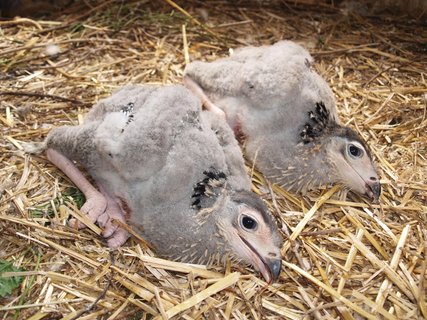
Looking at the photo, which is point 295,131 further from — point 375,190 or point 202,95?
point 202,95

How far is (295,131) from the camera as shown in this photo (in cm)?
378

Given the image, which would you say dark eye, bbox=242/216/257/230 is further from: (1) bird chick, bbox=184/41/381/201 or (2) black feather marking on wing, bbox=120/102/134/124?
(2) black feather marking on wing, bbox=120/102/134/124

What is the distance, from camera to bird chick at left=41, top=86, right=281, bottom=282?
10.2 ft

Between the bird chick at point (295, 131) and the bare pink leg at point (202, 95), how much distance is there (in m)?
0.16

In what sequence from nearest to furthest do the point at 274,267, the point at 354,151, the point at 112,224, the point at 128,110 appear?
the point at 274,267 < the point at 112,224 < the point at 128,110 < the point at 354,151

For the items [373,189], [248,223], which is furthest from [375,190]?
[248,223]

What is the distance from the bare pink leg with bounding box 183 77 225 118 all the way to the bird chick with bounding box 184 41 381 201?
158 mm

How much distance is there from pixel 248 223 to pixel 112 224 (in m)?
0.88

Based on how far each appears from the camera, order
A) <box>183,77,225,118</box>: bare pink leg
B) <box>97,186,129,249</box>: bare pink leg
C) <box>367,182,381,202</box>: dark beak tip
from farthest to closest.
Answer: <box>183,77,225,118</box>: bare pink leg → <box>367,182,381,202</box>: dark beak tip → <box>97,186,129,249</box>: bare pink leg

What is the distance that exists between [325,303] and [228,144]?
1187 millimetres

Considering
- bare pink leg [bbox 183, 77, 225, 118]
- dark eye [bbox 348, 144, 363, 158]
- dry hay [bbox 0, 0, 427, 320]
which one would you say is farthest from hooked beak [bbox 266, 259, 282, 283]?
bare pink leg [bbox 183, 77, 225, 118]

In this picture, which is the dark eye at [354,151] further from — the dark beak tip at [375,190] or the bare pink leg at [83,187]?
the bare pink leg at [83,187]

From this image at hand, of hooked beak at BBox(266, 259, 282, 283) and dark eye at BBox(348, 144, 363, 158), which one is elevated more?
dark eye at BBox(348, 144, 363, 158)

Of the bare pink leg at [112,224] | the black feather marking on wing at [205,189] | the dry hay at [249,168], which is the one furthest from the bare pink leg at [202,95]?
the bare pink leg at [112,224]
